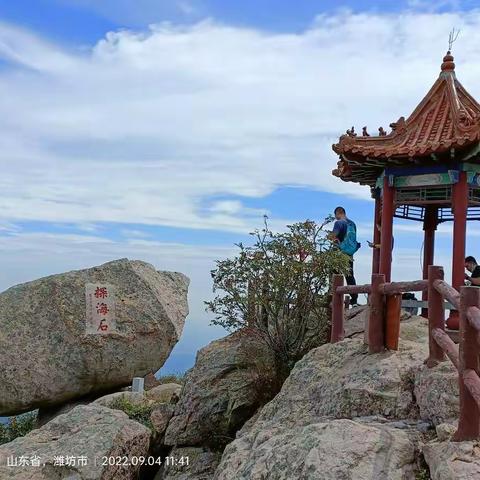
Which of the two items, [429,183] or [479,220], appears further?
[479,220]

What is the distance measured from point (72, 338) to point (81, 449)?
376cm

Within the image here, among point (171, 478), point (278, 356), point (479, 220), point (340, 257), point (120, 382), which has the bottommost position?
point (171, 478)

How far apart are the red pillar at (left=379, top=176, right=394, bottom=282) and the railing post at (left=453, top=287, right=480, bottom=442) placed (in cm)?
499

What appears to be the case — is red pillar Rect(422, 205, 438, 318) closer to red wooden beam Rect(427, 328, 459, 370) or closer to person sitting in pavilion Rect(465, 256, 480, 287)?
person sitting in pavilion Rect(465, 256, 480, 287)

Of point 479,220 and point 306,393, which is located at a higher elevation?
point 479,220

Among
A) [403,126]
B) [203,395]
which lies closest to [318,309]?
[203,395]

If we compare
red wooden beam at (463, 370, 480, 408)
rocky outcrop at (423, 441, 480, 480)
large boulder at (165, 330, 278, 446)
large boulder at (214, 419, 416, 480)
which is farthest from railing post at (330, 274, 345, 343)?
red wooden beam at (463, 370, 480, 408)

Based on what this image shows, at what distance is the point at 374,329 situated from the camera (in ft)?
26.7

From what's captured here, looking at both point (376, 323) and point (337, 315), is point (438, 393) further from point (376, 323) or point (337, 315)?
point (337, 315)

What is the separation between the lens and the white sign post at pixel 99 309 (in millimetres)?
12523

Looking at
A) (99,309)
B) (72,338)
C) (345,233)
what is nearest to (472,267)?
(345,233)

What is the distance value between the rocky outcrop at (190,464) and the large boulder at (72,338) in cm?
327

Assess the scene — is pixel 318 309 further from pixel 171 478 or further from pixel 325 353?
pixel 171 478

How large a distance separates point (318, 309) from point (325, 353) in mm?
1499
